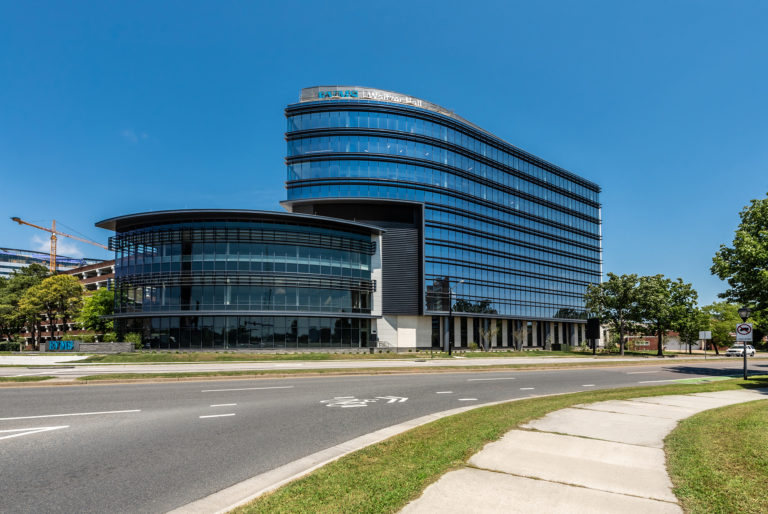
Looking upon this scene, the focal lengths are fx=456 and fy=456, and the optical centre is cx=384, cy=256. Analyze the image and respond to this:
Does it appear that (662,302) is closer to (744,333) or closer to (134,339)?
(744,333)

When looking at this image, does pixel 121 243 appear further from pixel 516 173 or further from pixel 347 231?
pixel 516 173

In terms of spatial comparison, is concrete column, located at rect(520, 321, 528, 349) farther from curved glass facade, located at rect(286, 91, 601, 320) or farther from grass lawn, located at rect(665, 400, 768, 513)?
grass lawn, located at rect(665, 400, 768, 513)

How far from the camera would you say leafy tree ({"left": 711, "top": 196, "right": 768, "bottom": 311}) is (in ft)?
82.2

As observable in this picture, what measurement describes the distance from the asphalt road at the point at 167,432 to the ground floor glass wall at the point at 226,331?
3144 centimetres

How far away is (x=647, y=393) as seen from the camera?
15.9 metres

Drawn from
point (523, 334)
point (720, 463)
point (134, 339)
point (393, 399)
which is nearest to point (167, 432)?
point (393, 399)

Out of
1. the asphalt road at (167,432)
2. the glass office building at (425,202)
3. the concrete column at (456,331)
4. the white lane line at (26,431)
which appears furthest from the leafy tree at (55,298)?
the white lane line at (26,431)

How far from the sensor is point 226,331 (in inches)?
1944

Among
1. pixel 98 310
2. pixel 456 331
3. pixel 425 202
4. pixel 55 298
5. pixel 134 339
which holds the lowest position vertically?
pixel 456 331

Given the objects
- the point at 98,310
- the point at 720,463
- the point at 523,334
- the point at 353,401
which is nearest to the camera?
the point at 720,463

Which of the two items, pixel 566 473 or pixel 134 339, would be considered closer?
pixel 566 473

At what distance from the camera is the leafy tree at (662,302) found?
64312 millimetres

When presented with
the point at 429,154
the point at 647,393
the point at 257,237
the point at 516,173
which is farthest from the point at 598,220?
the point at 647,393

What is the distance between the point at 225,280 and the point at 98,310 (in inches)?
1496
